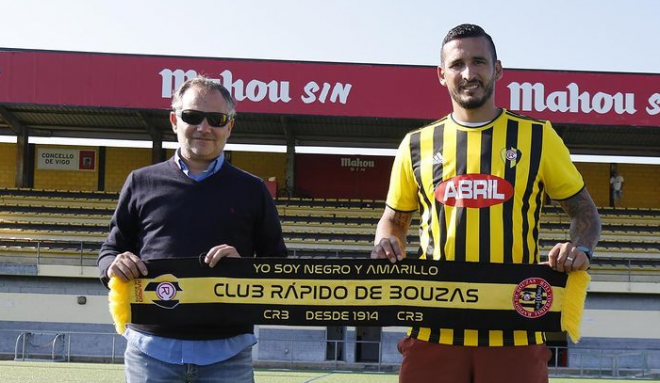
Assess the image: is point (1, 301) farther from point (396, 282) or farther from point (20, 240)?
point (396, 282)

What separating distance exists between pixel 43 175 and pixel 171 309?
23899 millimetres

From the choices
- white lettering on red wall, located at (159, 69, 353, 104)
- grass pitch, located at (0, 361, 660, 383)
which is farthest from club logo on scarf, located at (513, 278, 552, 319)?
white lettering on red wall, located at (159, 69, 353, 104)

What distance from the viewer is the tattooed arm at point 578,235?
3.17m

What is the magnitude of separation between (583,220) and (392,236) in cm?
75

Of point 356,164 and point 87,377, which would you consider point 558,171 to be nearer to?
point 87,377

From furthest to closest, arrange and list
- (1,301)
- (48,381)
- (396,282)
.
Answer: (1,301) < (48,381) < (396,282)

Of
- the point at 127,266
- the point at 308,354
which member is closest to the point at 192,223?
the point at 127,266

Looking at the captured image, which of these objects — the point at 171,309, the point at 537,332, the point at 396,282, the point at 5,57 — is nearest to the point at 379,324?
the point at 396,282

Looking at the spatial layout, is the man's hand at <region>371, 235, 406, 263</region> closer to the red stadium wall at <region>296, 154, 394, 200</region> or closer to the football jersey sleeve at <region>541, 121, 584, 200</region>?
the football jersey sleeve at <region>541, 121, 584, 200</region>

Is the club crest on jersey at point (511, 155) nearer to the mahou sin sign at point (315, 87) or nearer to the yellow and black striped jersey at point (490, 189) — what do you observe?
the yellow and black striped jersey at point (490, 189)

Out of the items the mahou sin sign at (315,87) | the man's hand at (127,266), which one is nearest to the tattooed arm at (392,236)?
the man's hand at (127,266)

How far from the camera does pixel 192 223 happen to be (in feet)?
10.5

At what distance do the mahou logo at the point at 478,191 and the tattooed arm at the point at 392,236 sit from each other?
31 centimetres

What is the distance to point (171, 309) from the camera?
3.36 meters
